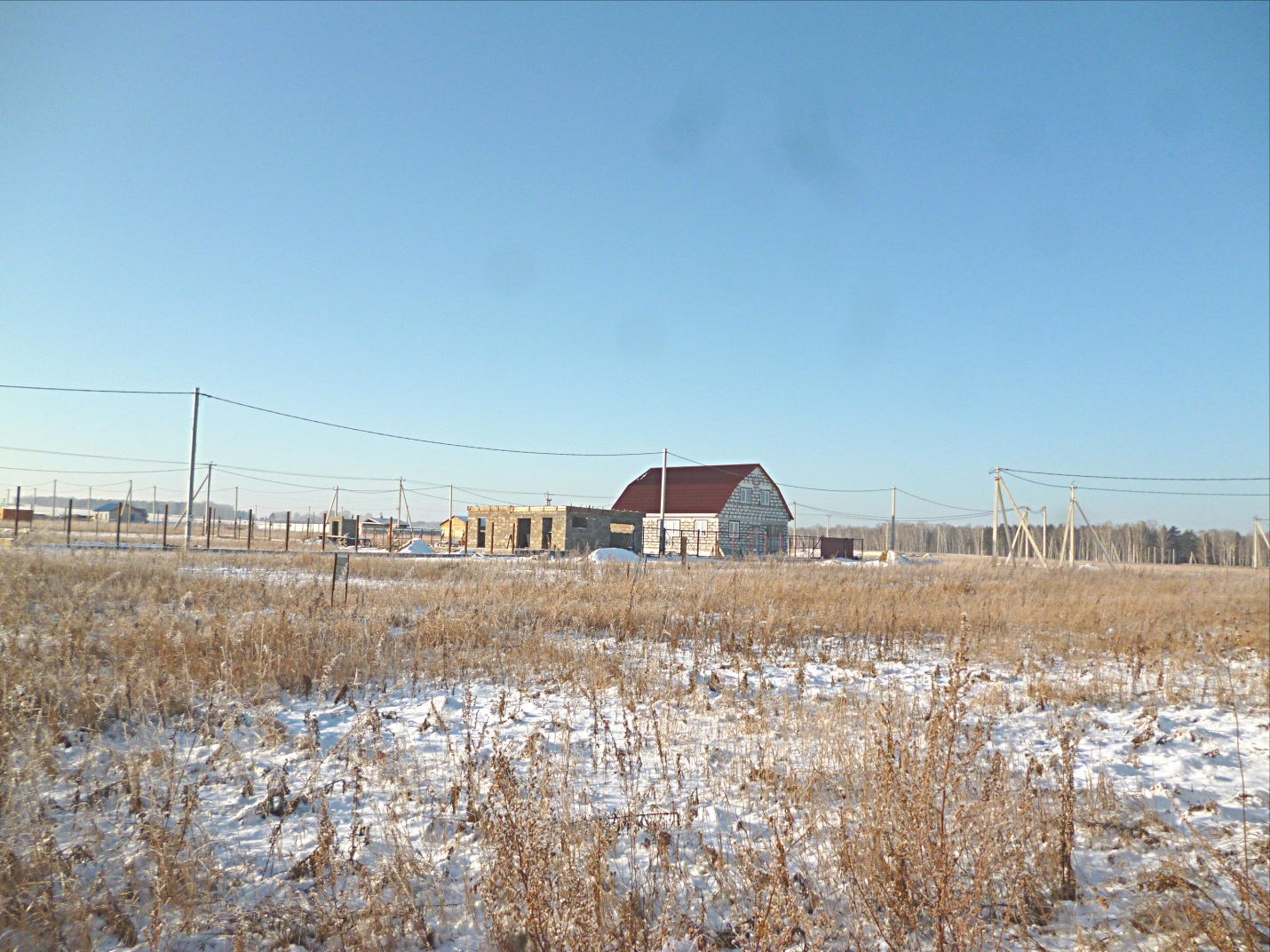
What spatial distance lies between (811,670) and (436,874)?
524 centimetres

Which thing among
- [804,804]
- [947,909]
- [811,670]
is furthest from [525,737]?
[811,670]

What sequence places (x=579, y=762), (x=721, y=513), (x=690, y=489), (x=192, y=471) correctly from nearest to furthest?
(x=579, y=762)
(x=192, y=471)
(x=721, y=513)
(x=690, y=489)

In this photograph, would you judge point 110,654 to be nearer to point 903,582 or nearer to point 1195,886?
point 1195,886

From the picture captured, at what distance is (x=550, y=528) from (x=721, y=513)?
459 inches

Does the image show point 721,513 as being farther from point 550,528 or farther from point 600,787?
point 600,787

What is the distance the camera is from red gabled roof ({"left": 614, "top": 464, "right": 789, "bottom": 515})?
141ft

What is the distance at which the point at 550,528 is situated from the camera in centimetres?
3462

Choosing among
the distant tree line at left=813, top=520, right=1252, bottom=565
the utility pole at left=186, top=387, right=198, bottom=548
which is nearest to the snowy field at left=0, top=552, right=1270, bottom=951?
the utility pole at left=186, top=387, right=198, bottom=548

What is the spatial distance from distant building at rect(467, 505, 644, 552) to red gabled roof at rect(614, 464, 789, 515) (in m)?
4.70

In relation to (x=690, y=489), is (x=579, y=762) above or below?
below

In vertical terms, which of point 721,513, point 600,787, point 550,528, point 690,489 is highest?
point 690,489

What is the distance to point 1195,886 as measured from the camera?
335cm

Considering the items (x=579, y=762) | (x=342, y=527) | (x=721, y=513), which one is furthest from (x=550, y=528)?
(x=579, y=762)

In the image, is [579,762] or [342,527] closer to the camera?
[579,762]
